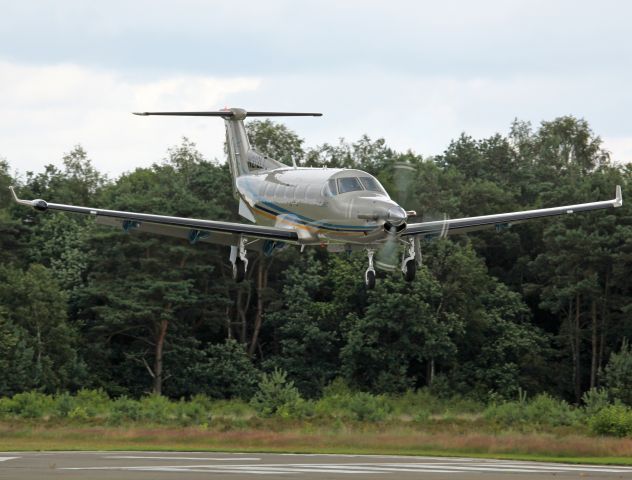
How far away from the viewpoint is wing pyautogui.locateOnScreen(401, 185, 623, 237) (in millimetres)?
42812

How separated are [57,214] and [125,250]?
41.8ft

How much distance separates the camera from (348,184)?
43000mm

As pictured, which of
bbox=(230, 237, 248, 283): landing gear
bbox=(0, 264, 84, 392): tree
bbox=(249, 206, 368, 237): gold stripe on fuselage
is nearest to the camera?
bbox=(249, 206, 368, 237): gold stripe on fuselage

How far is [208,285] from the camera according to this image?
3615 inches

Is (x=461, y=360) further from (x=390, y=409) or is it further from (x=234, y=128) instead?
(x=234, y=128)

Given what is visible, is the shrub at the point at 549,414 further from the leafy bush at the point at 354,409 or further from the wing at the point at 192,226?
the wing at the point at 192,226

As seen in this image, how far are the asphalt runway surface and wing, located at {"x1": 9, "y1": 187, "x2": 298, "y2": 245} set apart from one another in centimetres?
749

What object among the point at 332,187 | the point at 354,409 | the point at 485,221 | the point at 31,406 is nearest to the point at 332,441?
the point at 354,409

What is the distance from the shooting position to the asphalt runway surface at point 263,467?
32969 millimetres

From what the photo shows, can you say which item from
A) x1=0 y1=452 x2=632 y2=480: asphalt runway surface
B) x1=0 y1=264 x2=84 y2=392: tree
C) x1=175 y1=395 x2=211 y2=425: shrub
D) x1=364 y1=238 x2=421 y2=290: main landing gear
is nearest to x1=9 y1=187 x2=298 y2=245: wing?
x1=364 y1=238 x2=421 y2=290: main landing gear

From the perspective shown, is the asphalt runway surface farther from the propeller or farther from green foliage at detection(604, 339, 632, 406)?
green foliage at detection(604, 339, 632, 406)

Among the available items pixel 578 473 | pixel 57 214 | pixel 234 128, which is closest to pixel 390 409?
pixel 234 128

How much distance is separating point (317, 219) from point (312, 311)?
4597 cm

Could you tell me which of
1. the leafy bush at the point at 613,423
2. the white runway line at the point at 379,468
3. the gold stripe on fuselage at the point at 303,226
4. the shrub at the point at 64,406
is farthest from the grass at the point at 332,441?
the gold stripe on fuselage at the point at 303,226
